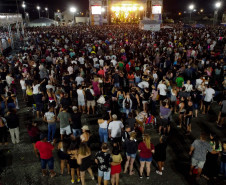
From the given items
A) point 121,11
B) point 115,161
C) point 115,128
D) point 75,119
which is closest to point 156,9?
point 121,11

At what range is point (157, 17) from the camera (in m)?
39.7

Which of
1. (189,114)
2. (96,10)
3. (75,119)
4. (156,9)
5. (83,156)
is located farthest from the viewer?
(96,10)

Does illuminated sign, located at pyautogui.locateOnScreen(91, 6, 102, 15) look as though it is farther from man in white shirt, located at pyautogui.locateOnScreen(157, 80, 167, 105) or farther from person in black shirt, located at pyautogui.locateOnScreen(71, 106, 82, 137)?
person in black shirt, located at pyautogui.locateOnScreen(71, 106, 82, 137)

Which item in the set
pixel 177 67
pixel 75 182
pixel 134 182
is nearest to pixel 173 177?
pixel 134 182

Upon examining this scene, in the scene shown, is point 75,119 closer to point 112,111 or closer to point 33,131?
point 33,131

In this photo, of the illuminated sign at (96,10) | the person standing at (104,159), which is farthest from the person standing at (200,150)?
the illuminated sign at (96,10)

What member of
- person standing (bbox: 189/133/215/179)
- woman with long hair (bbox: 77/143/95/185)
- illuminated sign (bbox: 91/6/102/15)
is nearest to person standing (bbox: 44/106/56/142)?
woman with long hair (bbox: 77/143/95/185)

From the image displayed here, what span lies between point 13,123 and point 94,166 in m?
2.81

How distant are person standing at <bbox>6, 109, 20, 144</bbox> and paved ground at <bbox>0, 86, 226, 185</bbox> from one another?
227 mm

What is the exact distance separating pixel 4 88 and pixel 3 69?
2.08 m

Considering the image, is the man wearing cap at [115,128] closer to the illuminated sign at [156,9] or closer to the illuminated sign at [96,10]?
the illuminated sign at [96,10]

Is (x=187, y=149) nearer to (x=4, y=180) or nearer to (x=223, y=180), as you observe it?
(x=223, y=180)

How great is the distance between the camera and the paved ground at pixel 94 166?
16.0 feet

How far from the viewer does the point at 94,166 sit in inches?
214
